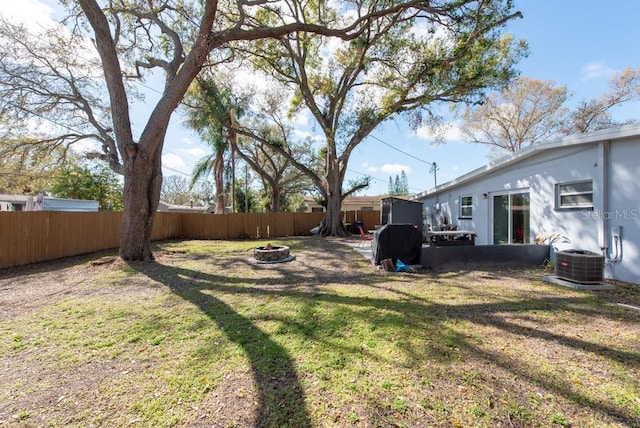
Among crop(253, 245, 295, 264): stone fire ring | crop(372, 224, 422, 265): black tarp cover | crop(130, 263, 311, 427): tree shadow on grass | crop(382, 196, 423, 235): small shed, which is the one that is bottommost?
crop(130, 263, 311, 427): tree shadow on grass

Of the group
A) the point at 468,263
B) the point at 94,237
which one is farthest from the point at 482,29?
the point at 94,237

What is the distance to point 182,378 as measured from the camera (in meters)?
2.45

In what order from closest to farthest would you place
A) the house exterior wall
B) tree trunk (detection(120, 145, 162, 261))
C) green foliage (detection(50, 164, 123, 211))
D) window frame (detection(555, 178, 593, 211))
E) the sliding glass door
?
the house exterior wall, window frame (detection(555, 178, 593, 211)), tree trunk (detection(120, 145, 162, 261)), the sliding glass door, green foliage (detection(50, 164, 123, 211))

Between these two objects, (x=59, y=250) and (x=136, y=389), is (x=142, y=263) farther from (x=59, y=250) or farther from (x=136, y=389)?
(x=136, y=389)

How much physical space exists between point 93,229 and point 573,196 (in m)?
13.7

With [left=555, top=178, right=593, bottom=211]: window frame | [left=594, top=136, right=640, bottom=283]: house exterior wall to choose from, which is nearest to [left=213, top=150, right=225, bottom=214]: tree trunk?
[left=555, top=178, right=593, bottom=211]: window frame

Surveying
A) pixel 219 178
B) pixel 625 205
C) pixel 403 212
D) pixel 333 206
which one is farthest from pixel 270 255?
pixel 219 178

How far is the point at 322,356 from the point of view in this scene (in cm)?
277

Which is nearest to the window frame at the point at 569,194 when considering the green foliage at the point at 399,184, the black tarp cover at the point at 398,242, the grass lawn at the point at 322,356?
the grass lawn at the point at 322,356

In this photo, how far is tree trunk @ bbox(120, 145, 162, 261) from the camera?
7383 mm

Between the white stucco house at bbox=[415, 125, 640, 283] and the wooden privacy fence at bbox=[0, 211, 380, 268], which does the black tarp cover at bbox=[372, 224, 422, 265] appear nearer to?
the white stucco house at bbox=[415, 125, 640, 283]

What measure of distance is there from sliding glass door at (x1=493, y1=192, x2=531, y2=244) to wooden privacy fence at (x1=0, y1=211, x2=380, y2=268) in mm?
11562

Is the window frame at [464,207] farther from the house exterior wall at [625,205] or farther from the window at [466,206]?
the house exterior wall at [625,205]

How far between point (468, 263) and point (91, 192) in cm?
2059
